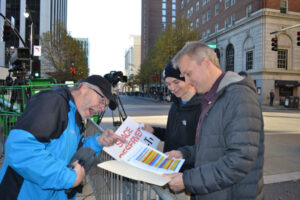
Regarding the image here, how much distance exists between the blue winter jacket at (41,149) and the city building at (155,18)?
102317mm

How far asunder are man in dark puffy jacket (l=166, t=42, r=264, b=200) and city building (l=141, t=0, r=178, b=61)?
102m

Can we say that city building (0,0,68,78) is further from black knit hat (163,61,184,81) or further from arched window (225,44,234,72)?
black knit hat (163,61,184,81)

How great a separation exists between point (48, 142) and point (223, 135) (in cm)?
119

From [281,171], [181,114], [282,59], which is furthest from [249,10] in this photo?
[181,114]

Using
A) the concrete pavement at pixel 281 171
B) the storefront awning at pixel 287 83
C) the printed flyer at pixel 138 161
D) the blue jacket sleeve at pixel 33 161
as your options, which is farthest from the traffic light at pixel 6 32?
the storefront awning at pixel 287 83

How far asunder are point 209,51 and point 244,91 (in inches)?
15.8

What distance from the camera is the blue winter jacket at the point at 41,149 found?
1.50m

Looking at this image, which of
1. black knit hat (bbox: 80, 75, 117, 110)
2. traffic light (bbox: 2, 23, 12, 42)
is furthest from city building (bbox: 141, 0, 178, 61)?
black knit hat (bbox: 80, 75, 117, 110)

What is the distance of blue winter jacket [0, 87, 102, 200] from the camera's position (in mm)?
1501

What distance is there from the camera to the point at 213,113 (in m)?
1.67

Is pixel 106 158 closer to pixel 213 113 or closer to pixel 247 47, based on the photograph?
pixel 213 113

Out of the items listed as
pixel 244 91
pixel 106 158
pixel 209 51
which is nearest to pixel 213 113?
pixel 244 91

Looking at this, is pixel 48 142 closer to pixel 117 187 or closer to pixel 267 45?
pixel 117 187

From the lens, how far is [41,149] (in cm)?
154
